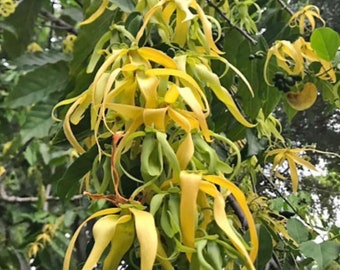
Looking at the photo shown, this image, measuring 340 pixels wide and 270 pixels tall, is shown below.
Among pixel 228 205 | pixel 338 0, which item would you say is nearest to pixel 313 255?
pixel 228 205

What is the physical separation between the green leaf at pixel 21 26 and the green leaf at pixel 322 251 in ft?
2.42

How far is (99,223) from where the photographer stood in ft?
1.19

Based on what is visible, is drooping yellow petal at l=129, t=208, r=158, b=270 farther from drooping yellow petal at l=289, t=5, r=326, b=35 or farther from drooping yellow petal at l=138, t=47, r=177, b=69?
drooping yellow petal at l=289, t=5, r=326, b=35

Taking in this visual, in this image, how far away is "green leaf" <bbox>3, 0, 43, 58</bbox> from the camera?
1193 mm

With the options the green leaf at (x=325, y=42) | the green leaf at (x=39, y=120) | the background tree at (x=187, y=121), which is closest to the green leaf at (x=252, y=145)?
the background tree at (x=187, y=121)

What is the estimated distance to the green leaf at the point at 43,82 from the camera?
3.26ft

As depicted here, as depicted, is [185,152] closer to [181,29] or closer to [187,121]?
[187,121]

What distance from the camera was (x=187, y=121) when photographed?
1.31 feet

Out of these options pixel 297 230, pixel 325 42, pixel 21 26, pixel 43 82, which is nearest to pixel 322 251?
pixel 297 230

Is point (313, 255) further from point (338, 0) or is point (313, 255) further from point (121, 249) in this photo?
point (338, 0)

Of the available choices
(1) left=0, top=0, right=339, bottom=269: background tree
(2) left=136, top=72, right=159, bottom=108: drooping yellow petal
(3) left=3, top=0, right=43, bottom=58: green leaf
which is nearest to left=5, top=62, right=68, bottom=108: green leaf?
(1) left=0, top=0, right=339, bottom=269: background tree

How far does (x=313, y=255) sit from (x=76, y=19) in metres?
0.83

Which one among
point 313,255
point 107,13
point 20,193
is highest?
point 107,13

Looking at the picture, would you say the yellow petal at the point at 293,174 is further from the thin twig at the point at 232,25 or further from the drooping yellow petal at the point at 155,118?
the drooping yellow petal at the point at 155,118
